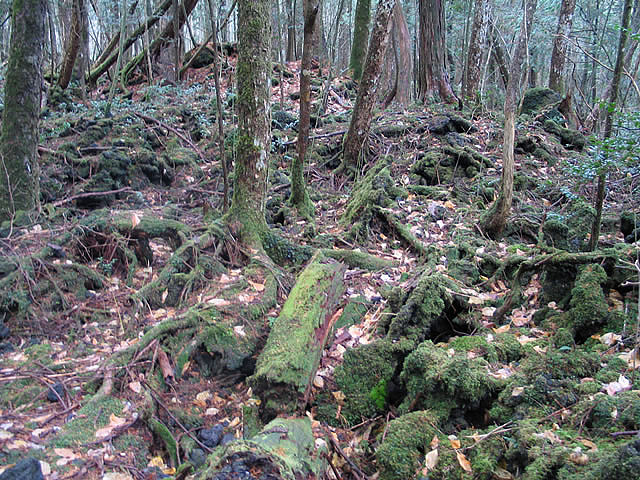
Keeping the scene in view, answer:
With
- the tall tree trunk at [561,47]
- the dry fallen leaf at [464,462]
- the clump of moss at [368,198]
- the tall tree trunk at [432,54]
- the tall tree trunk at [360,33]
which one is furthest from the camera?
the tall tree trunk at [360,33]

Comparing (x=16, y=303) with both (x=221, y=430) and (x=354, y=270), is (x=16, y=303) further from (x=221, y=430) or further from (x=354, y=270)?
(x=354, y=270)

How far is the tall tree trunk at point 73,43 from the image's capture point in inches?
412

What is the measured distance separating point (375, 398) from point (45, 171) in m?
6.51

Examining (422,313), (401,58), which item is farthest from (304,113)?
(401,58)

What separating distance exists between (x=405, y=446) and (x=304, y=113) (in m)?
4.96

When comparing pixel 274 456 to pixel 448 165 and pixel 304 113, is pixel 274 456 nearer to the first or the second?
pixel 304 113

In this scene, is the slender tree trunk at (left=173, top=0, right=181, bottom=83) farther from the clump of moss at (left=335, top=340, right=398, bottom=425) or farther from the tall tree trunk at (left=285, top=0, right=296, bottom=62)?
the clump of moss at (left=335, top=340, right=398, bottom=425)

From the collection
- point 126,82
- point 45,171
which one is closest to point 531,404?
point 45,171

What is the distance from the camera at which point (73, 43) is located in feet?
36.2

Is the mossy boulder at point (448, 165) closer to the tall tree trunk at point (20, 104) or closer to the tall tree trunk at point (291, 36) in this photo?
the tall tree trunk at point (20, 104)

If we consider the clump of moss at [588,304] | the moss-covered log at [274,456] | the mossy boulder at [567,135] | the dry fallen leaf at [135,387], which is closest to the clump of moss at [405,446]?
the moss-covered log at [274,456]

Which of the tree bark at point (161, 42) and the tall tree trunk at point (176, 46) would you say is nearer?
the tall tree trunk at point (176, 46)

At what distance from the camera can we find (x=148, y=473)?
2.91 meters

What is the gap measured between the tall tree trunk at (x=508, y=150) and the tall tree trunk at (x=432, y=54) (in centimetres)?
494
